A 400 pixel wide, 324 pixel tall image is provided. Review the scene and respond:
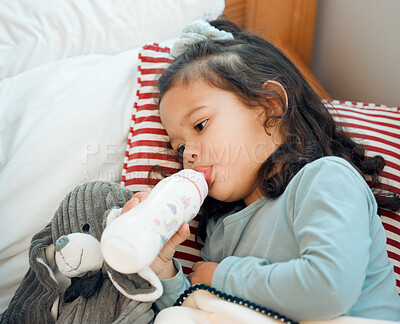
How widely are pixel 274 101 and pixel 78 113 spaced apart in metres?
0.56

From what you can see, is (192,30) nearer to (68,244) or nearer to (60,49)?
(60,49)

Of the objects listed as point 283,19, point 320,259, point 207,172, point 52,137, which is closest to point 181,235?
point 207,172

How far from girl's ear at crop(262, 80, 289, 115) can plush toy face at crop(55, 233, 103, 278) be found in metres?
0.57

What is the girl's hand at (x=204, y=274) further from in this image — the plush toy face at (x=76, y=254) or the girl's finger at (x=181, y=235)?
the plush toy face at (x=76, y=254)

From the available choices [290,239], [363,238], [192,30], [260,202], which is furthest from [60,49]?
[363,238]

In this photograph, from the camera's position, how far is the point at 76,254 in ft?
2.80

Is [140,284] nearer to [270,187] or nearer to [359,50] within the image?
[270,187]

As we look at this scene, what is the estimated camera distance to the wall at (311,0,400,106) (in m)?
1.41

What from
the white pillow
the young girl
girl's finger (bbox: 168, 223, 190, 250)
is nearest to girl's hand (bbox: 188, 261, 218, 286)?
the young girl

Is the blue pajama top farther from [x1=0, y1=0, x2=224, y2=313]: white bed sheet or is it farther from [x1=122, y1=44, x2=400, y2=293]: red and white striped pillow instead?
[x1=0, y1=0, x2=224, y2=313]: white bed sheet

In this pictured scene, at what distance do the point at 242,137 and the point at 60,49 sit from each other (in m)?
0.69

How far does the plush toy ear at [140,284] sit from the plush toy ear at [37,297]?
6.0 inches

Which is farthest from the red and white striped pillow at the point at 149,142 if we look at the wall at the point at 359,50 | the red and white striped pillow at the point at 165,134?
the wall at the point at 359,50

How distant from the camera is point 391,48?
1.41 meters
